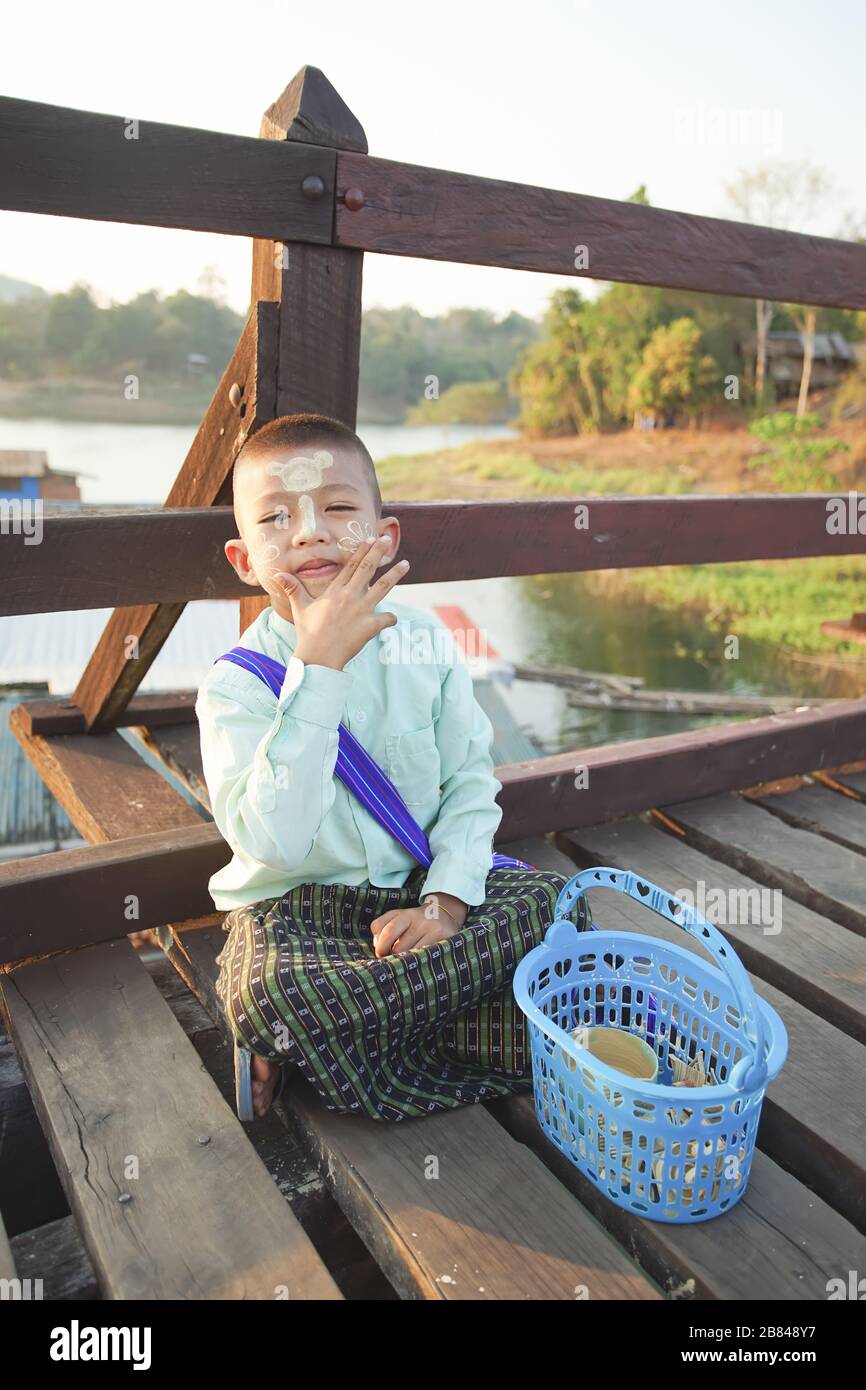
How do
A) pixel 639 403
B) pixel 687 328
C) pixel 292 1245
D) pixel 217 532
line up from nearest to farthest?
1. pixel 292 1245
2. pixel 217 532
3. pixel 687 328
4. pixel 639 403

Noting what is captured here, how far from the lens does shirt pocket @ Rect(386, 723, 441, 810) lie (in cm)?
182

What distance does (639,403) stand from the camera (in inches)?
1593

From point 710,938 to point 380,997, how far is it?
1.64 ft

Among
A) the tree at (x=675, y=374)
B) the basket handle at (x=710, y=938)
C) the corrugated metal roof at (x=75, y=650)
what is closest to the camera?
the basket handle at (x=710, y=938)

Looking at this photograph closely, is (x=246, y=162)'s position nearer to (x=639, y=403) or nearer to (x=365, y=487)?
(x=365, y=487)

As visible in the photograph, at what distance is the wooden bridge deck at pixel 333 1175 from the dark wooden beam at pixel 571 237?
1.36 metres

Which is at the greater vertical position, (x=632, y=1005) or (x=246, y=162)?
(x=246, y=162)

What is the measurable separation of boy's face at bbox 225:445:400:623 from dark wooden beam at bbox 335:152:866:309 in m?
0.44

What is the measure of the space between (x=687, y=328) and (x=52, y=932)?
39297 mm

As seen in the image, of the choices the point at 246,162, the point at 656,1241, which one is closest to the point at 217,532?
the point at 246,162

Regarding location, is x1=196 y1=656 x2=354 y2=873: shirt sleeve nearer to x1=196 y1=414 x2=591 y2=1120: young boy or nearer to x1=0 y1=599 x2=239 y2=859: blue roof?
x1=196 y1=414 x2=591 y2=1120: young boy

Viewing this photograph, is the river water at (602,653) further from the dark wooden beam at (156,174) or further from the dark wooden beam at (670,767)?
the dark wooden beam at (156,174)

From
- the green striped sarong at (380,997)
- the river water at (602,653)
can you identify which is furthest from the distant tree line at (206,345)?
the green striped sarong at (380,997)

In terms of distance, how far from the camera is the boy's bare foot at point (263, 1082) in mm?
1592
